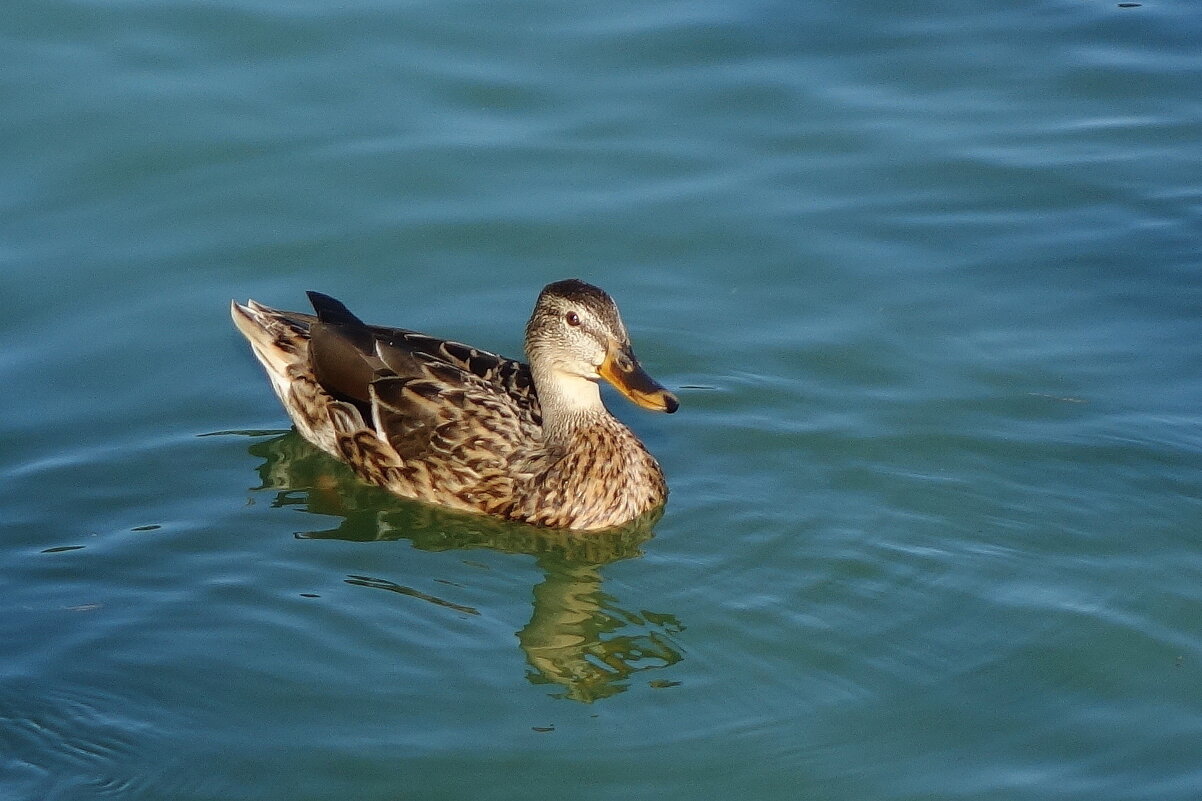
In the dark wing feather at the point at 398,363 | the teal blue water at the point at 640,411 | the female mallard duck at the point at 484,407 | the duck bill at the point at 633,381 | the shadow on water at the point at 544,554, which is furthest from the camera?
the dark wing feather at the point at 398,363

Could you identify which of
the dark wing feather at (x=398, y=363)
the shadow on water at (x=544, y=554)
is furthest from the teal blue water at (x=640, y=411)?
the dark wing feather at (x=398, y=363)

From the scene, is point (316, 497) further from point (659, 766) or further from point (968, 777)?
point (968, 777)

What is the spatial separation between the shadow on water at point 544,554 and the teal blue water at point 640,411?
1.1 inches

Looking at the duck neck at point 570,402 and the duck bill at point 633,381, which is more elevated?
the duck bill at point 633,381

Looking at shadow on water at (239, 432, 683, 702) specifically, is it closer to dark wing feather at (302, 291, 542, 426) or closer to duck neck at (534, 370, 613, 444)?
dark wing feather at (302, 291, 542, 426)

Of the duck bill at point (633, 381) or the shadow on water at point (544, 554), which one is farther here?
the duck bill at point (633, 381)

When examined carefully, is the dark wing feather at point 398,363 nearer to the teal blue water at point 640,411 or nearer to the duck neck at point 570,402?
the duck neck at point 570,402

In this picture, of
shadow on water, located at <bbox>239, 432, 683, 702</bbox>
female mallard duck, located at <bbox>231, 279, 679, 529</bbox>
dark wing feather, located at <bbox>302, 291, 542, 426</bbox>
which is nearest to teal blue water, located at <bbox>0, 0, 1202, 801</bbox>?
shadow on water, located at <bbox>239, 432, 683, 702</bbox>

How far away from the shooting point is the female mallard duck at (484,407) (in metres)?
8.95

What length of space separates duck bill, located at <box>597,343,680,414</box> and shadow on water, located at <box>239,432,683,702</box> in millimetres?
653

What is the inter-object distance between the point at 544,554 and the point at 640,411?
1.65 meters

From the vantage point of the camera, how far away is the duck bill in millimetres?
8656

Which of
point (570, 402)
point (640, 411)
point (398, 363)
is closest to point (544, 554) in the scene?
point (570, 402)

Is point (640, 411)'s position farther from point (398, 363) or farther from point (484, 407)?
point (398, 363)
